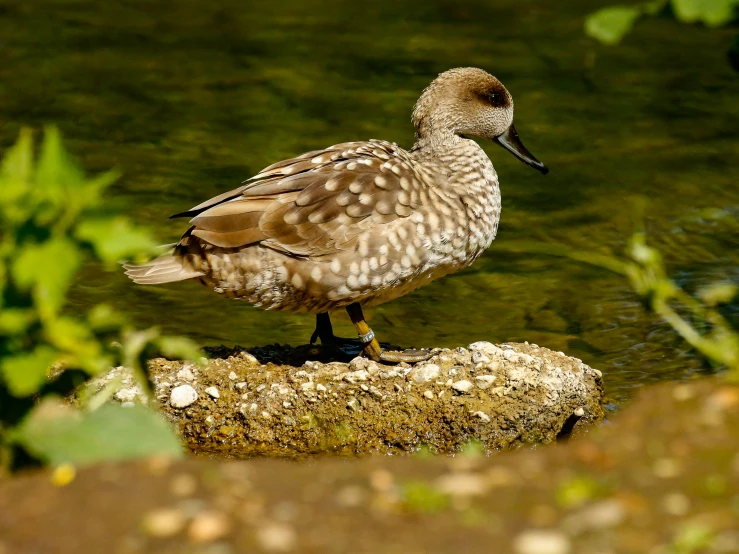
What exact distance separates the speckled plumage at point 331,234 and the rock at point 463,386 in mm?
577

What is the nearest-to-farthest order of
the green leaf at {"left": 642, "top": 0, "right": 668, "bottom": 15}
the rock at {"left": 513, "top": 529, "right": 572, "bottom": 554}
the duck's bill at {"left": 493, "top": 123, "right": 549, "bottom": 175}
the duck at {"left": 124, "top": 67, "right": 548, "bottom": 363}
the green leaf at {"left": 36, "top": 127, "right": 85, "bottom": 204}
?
the rock at {"left": 513, "top": 529, "right": 572, "bottom": 554}, the green leaf at {"left": 36, "top": 127, "right": 85, "bottom": 204}, the green leaf at {"left": 642, "top": 0, "right": 668, "bottom": 15}, the duck at {"left": 124, "top": 67, "right": 548, "bottom": 363}, the duck's bill at {"left": 493, "top": 123, "right": 549, "bottom": 175}

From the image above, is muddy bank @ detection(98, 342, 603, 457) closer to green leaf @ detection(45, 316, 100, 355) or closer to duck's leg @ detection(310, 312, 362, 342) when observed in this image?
duck's leg @ detection(310, 312, 362, 342)

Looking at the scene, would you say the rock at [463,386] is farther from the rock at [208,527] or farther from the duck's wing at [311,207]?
the rock at [208,527]

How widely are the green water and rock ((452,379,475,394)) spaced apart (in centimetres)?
117

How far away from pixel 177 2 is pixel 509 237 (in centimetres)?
690

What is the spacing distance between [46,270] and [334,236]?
2.64m

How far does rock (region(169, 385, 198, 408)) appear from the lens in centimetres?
546

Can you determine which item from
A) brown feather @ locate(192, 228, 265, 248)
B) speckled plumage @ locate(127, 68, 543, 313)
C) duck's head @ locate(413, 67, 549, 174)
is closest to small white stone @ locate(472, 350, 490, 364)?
speckled plumage @ locate(127, 68, 543, 313)

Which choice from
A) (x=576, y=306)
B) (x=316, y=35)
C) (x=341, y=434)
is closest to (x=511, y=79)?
(x=316, y=35)

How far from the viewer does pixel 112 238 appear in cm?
313

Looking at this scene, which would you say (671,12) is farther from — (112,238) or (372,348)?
(372,348)

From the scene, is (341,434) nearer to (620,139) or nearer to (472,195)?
(472,195)

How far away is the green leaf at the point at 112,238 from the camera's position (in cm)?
312

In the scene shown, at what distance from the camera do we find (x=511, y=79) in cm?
1132
